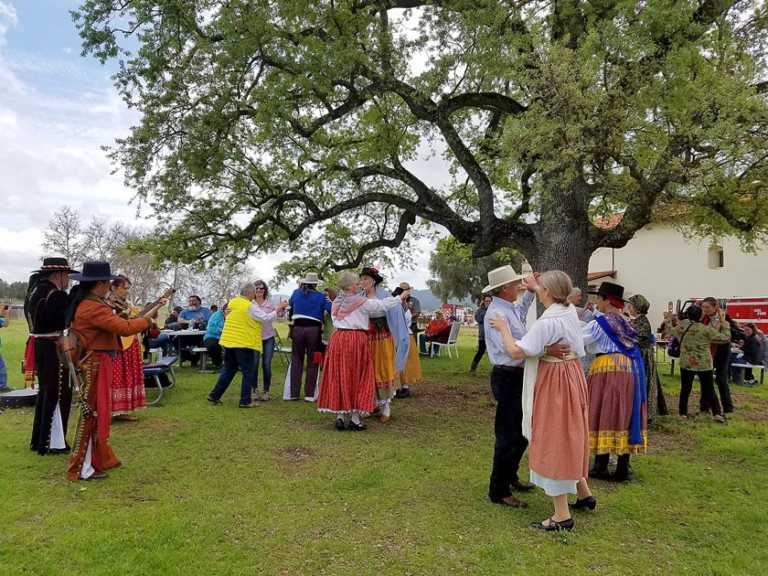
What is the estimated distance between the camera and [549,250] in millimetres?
10602

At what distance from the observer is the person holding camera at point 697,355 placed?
8156 millimetres

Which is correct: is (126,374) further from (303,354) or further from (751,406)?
(751,406)

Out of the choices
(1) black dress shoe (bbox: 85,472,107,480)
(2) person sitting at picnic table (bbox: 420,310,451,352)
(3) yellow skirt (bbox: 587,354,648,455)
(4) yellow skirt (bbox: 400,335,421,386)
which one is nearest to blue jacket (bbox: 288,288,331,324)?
(4) yellow skirt (bbox: 400,335,421,386)

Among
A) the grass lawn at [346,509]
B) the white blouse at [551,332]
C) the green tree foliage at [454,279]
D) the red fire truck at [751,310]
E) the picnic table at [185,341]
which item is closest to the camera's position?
the grass lawn at [346,509]

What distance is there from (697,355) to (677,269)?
Answer: 27.5 m

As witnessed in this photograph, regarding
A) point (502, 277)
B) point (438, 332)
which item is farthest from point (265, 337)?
point (438, 332)

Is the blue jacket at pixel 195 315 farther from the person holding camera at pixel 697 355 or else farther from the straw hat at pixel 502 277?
the straw hat at pixel 502 277

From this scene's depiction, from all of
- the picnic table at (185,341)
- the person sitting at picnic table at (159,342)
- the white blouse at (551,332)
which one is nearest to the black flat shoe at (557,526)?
the white blouse at (551,332)

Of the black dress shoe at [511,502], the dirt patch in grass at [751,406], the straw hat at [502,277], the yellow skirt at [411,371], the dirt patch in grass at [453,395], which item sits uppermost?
the straw hat at [502,277]

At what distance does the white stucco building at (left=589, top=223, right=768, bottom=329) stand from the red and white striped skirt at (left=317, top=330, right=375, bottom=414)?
83.3ft

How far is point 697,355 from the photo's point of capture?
26.8 feet

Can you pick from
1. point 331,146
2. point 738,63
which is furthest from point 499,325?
point 331,146

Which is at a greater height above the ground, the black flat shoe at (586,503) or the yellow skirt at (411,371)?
the yellow skirt at (411,371)

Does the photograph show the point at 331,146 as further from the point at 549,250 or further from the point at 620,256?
the point at 620,256
